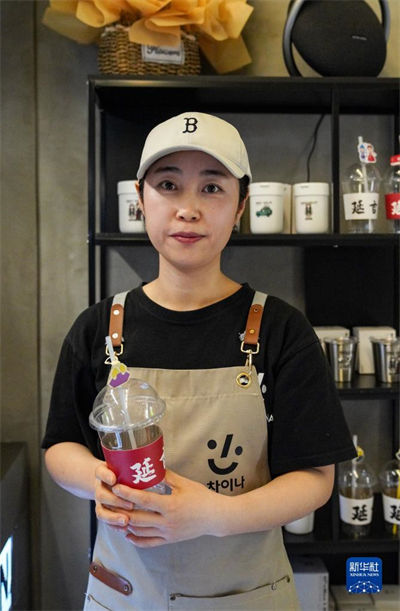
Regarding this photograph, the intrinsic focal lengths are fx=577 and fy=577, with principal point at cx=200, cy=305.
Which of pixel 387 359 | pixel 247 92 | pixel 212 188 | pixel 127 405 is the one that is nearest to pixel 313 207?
pixel 247 92

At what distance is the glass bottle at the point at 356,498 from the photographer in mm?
1834

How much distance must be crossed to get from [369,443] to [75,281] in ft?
4.09

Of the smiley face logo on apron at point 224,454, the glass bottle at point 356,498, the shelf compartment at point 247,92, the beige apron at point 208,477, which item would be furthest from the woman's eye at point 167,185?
the glass bottle at point 356,498

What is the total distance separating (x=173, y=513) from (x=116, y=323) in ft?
1.25

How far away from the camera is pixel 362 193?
1811 mm

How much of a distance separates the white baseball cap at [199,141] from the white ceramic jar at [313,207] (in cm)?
79

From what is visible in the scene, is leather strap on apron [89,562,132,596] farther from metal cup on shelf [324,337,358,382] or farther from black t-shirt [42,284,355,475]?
metal cup on shelf [324,337,358,382]

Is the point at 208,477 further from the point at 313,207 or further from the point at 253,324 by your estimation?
the point at 313,207

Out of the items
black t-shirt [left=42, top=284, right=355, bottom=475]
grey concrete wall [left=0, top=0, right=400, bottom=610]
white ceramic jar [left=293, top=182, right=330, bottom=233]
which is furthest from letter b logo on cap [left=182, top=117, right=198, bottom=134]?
grey concrete wall [left=0, top=0, right=400, bottom=610]

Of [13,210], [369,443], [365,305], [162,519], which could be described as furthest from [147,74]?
[369,443]

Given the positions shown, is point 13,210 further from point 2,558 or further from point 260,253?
point 2,558

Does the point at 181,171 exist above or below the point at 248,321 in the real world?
above

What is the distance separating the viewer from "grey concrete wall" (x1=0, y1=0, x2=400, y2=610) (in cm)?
209

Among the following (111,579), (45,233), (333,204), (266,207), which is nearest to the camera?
(111,579)
